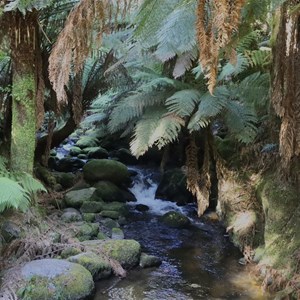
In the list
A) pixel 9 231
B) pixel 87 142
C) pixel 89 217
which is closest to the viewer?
pixel 9 231

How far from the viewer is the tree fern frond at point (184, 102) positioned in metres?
4.49

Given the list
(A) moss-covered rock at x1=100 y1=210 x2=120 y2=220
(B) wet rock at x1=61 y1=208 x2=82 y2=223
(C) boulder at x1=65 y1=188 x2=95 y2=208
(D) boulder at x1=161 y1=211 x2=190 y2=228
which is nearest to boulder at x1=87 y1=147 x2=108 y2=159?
(C) boulder at x1=65 y1=188 x2=95 y2=208

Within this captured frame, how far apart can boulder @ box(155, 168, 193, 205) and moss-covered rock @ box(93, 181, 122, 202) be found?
26.4 inches

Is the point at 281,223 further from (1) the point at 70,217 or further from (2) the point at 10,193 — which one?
(1) the point at 70,217

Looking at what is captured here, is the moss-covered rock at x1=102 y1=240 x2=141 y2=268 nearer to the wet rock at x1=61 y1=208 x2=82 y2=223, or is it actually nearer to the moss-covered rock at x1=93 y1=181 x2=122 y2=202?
the wet rock at x1=61 y1=208 x2=82 y2=223

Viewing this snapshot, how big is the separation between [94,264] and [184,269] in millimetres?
930

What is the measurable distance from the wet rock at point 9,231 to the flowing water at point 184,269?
91 centimetres

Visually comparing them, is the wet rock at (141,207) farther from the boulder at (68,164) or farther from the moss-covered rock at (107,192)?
the boulder at (68,164)

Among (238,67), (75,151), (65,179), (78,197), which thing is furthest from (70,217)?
(75,151)

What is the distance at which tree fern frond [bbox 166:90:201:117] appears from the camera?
4.49 m

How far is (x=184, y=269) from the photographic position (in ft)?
13.9

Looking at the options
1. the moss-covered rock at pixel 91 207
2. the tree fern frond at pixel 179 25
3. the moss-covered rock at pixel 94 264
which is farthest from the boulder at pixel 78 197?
the tree fern frond at pixel 179 25

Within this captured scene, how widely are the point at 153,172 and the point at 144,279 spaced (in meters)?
3.81

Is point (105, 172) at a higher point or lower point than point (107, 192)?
higher
